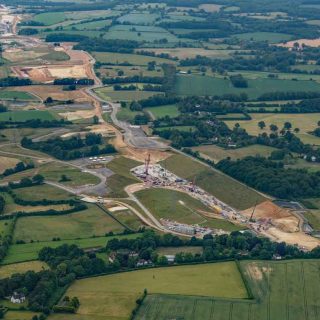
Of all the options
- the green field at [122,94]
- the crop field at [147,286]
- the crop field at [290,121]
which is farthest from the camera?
the green field at [122,94]

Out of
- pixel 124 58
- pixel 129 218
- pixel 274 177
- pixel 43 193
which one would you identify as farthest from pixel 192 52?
pixel 129 218

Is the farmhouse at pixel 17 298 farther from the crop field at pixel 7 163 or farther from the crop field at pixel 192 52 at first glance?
the crop field at pixel 192 52

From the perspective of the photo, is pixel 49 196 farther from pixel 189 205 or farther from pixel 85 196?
pixel 189 205

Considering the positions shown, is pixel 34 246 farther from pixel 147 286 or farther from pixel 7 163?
pixel 7 163

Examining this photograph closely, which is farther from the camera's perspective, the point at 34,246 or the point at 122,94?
the point at 122,94

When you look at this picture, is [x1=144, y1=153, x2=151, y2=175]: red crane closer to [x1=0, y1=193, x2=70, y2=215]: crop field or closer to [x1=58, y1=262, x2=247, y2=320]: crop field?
[x1=0, y1=193, x2=70, y2=215]: crop field

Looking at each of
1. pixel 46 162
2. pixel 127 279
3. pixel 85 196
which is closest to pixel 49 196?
pixel 85 196

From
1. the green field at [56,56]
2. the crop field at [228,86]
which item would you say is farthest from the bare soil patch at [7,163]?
the green field at [56,56]
